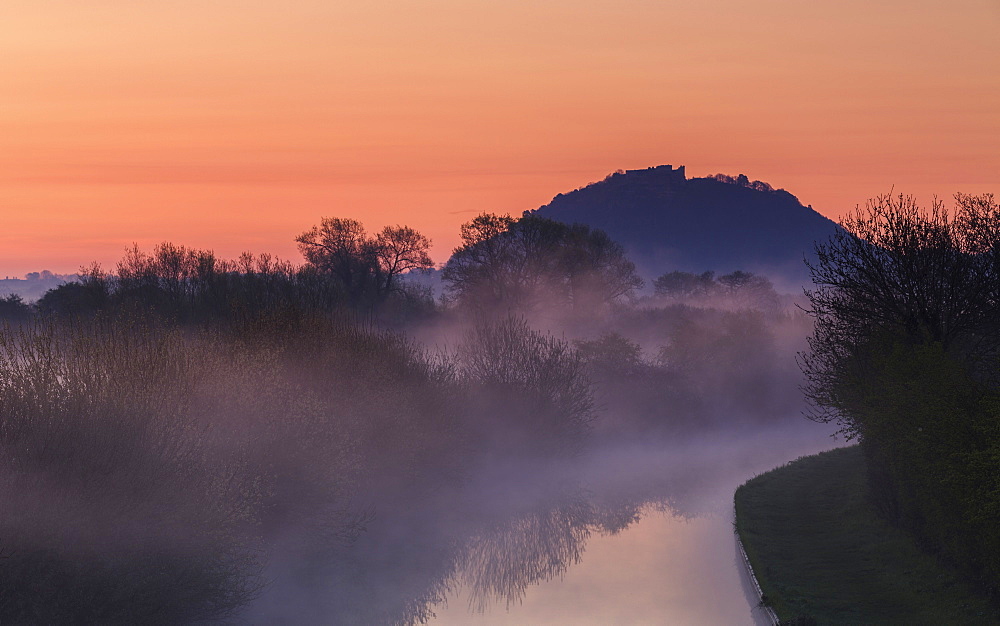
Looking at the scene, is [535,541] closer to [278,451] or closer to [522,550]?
[522,550]

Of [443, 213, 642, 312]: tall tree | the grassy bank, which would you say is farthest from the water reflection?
[443, 213, 642, 312]: tall tree

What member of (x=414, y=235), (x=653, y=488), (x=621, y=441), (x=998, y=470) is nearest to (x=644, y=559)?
(x=653, y=488)

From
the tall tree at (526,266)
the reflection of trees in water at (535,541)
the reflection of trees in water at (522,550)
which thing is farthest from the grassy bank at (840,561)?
the tall tree at (526,266)

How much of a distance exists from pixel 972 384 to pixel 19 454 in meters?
27.6

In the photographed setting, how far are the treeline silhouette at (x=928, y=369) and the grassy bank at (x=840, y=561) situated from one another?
1.08 meters

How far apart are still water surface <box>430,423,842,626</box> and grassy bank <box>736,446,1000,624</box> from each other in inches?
63.2

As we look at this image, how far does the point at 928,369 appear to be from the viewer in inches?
1248

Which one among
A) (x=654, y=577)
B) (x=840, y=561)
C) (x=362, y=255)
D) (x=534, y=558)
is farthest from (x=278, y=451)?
(x=362, y=255)

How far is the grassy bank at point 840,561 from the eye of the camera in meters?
28.6

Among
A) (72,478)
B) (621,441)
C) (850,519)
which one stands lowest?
(621,441)

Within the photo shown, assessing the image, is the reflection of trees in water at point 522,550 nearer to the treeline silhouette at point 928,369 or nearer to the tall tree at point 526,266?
the treeline silhouette at point 928,369

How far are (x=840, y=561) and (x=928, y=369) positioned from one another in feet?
33.3

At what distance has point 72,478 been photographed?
24016 mm

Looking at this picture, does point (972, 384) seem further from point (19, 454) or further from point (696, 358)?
point (696, 358)
